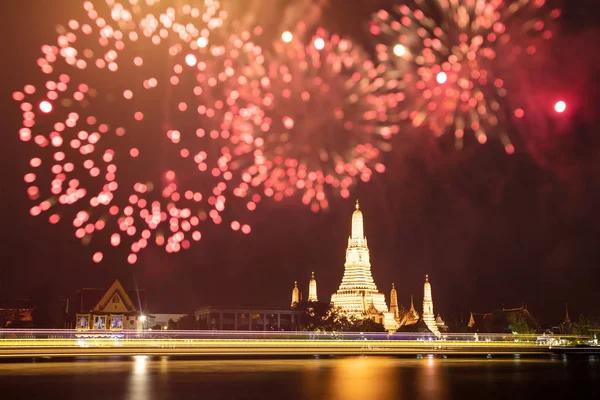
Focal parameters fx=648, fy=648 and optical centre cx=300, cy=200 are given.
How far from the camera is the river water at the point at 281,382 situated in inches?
591

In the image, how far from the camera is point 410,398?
14.6m

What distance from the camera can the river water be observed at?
1502 centimetres

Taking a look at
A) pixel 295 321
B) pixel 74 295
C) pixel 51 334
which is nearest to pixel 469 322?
pixel 295 321

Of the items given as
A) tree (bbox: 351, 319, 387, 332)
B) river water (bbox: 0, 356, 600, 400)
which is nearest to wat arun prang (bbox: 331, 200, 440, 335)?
tree (bbox: 351, 319, 387, 332)

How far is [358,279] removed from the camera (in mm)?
128375

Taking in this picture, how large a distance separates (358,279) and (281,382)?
112 meters

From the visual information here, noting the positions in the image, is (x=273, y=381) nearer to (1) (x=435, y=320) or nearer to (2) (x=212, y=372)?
(2) (x=212, y=372)

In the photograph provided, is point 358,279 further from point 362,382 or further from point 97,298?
point 362,382

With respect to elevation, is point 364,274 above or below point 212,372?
above

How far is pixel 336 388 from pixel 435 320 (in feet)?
431

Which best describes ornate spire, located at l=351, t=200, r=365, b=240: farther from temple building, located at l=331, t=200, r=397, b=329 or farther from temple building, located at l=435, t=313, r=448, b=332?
temple building, located at l=435, t=313, r=448, b=332

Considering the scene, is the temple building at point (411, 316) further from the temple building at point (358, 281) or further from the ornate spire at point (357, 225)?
the ornate spire at point (357, 225)

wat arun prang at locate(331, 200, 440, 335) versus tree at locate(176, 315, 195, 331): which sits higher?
wat arun prang at locate(331, 200, 440, 335)

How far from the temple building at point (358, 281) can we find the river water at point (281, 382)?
335 ft
